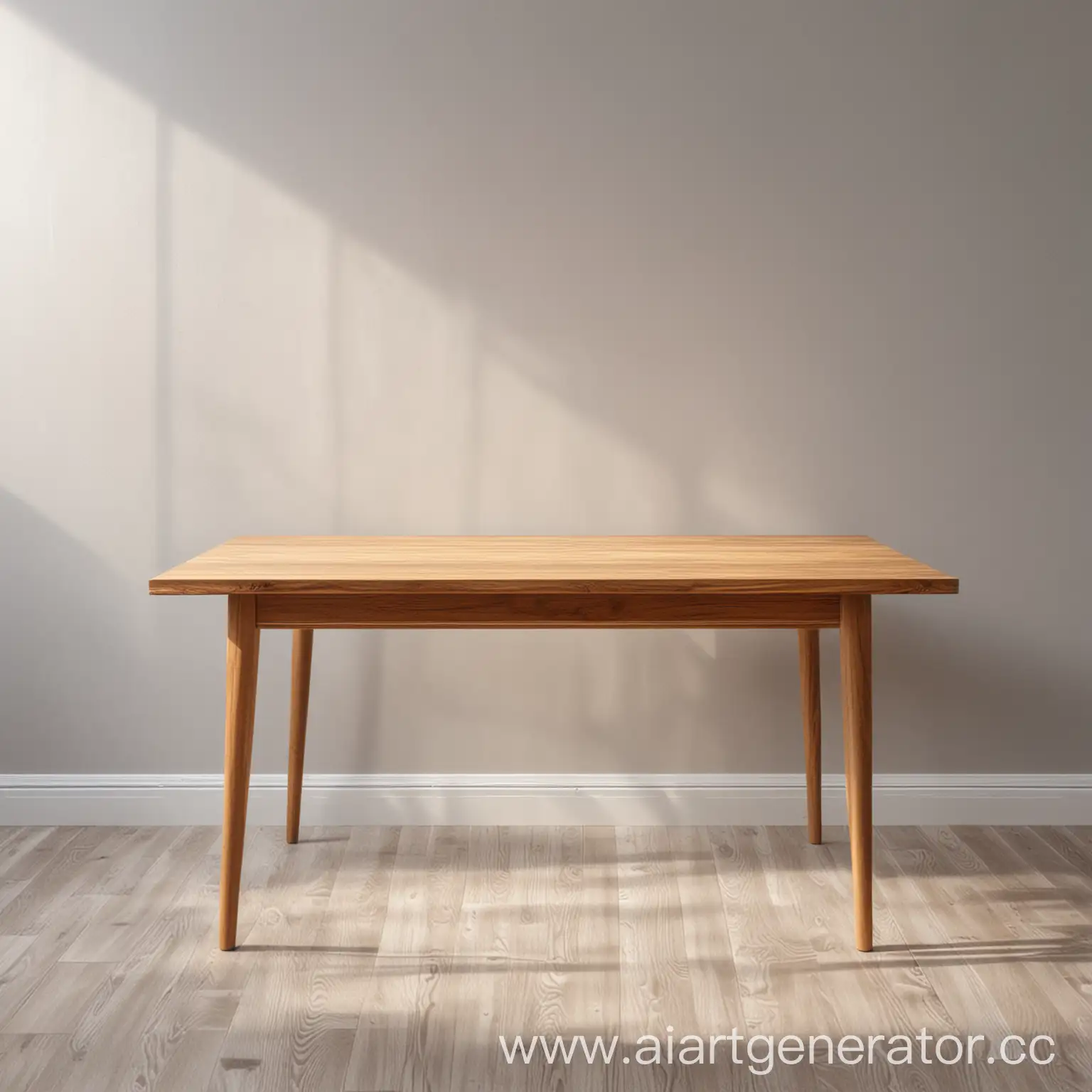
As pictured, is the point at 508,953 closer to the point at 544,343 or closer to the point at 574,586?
the point at 574,586

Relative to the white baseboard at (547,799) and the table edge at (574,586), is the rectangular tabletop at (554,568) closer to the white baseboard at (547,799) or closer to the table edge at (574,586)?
the table edge at (574,586)

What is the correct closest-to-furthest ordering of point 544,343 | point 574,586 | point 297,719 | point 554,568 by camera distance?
point 574,586 → point 554,568 → point 297,719 → point 544,343

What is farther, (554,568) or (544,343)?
(544,343)

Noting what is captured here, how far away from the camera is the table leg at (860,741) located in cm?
191

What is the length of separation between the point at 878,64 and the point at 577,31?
26.5 inches

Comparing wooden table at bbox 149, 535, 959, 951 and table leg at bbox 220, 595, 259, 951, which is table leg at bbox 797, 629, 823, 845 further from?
Answer: table leg at bbox 220, 595, 259, 951

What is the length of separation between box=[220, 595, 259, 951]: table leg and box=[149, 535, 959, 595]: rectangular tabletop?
0.07 metres

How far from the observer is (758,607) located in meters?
1.92

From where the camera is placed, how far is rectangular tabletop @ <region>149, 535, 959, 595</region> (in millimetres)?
1832

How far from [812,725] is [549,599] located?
2.76 ft

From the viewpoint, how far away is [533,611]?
1907mm

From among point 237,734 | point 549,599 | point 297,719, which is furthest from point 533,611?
point 297,719

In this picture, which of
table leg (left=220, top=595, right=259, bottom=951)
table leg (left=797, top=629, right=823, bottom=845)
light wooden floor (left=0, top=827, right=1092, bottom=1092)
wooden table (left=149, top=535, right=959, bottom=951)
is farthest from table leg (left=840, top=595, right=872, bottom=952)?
table leg (left=220, top=595, right=259, bottom=951)

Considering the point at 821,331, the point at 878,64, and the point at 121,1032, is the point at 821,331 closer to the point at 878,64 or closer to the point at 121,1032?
the point at 878,64
